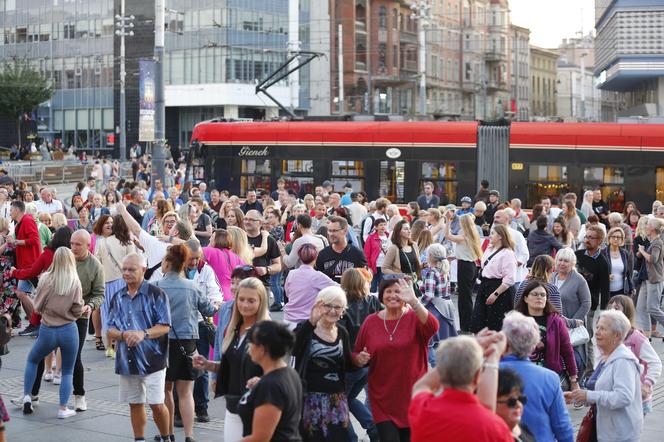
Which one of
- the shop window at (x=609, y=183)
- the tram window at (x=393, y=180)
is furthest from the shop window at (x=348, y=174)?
the shop window at (x=609, y=183)

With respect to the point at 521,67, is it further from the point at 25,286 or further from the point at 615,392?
the point at 615,392

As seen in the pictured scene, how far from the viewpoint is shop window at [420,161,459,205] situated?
28.9 m

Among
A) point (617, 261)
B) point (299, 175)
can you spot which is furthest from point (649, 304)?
point (299, 175)

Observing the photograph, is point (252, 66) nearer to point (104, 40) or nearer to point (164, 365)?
point (104, 40)

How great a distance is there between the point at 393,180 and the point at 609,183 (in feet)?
17.6

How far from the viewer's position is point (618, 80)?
50.4 m

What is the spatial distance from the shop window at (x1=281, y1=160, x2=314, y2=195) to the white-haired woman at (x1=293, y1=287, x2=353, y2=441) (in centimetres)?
2235

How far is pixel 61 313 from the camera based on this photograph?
10.7 meters

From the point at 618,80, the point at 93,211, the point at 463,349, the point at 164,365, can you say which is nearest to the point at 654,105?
the point at 618,80

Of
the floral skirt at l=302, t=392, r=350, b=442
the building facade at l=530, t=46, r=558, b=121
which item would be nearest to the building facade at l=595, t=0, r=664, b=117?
the floral skirt at l=302, t=392, r=350, b=442

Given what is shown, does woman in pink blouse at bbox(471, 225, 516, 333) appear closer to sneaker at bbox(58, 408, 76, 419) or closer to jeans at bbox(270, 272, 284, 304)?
sneaker at bbox(58, 408, 76, 419)

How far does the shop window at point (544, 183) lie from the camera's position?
28.2 metres

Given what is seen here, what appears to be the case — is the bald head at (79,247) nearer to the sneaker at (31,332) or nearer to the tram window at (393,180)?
the sneaker at (31,332)

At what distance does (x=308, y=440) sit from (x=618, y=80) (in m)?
45.3
